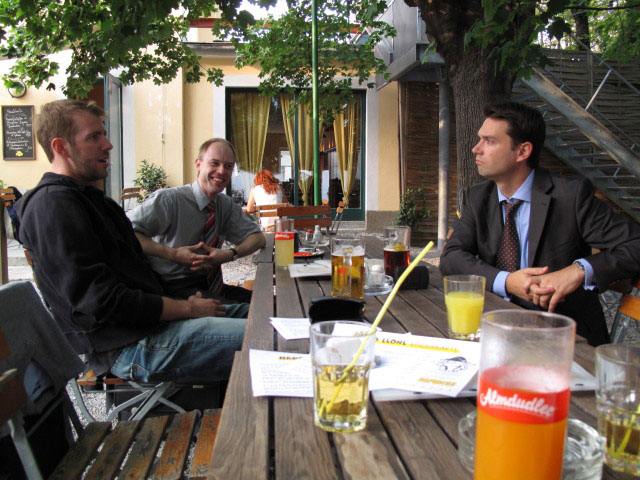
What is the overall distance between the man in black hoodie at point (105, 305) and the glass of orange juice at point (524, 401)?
146 centimetres

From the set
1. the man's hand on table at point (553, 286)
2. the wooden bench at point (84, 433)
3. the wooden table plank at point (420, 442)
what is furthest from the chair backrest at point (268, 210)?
the wooden table plank at point (420, 442)

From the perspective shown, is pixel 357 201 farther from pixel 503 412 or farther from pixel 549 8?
pixel 503 412

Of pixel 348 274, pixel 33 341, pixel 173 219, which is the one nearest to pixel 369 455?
pixel 348 274

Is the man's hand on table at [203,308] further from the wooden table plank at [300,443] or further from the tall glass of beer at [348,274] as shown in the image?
the wooden table plank at [300,443]

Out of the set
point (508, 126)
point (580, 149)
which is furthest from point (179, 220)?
point (580, 149)

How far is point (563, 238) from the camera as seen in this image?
2.46 metres

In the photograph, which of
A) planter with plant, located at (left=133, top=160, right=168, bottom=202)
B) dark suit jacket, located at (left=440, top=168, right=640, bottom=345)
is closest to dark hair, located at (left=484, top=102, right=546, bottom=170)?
dark suit jacket, located at (left=440, top=168, right=640, bottom=345)

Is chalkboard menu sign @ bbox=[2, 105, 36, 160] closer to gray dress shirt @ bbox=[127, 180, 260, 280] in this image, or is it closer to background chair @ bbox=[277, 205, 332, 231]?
background chair @ bbox=[277, 205, 332, 231]

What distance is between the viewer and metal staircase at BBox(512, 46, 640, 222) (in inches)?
255

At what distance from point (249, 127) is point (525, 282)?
8.95m

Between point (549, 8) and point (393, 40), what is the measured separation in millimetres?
6180

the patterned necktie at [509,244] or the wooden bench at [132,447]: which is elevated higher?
the patterned necktie at [509,244]

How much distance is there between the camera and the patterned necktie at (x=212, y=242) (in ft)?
10.5

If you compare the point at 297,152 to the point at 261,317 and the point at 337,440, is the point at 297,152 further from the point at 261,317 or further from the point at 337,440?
the point at 337,440
